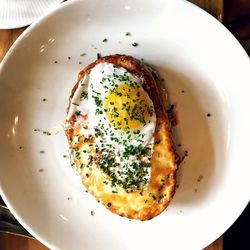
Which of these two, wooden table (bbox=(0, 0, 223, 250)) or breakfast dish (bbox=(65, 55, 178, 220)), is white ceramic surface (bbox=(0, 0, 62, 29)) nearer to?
wooden table (bbox=(0, 0, 223, 250))

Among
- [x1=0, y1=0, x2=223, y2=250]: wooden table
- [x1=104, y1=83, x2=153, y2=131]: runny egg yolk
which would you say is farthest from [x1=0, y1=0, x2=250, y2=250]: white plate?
[x1=104, y1=83, x2=153, y2=131]: runny egg yolk

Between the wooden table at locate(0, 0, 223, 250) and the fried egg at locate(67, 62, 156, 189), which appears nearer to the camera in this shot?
the fried egg at locate(67, 62, 156, 189)

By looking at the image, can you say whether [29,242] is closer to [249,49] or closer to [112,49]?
[112,49]

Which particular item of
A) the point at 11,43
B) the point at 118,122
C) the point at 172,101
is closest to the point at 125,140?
the point at 118,122

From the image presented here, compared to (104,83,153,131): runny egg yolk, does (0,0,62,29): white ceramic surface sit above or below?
above

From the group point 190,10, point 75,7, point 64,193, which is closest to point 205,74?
point 190,10

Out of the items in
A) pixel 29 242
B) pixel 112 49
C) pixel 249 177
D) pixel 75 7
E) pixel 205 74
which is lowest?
pixel 29 242

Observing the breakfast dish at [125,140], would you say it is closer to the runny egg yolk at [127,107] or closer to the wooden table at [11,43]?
the runny egg yolk at [127,107]
